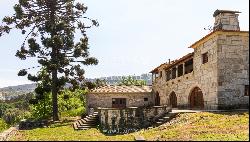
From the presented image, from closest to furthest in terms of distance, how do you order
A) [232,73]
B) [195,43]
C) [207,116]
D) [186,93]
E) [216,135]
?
[216,135]
[207,116]
[232,73]
[195,43]
[186,93]

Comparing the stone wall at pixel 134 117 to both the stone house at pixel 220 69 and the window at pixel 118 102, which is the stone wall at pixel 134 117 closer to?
the stone house at pixel 220 69

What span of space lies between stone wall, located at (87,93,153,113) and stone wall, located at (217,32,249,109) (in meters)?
19.5

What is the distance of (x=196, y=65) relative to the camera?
2964 centimetres

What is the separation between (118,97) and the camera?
42.8 meters

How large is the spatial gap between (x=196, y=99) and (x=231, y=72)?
603 centimetres

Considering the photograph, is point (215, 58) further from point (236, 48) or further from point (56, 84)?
point (56, 84)

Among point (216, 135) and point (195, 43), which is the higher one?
point (195, 43)

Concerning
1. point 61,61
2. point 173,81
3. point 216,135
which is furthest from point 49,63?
point 216,135

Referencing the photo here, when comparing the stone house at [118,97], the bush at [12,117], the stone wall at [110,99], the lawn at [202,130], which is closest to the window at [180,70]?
the stone house at [118,97]

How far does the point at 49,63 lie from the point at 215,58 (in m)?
16.2

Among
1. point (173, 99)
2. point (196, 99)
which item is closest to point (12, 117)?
point (173, 99)

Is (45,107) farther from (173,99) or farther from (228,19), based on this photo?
(228,19)

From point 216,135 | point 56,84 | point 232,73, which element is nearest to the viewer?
point 216,135

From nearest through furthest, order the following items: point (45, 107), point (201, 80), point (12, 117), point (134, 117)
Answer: point (134, 117) → point (201, 80) → point (45, 107) → point (12, 117)
